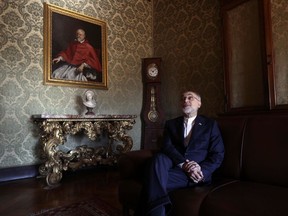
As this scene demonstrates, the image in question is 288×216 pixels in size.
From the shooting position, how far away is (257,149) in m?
1.44

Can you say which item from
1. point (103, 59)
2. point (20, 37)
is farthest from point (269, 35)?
point (20, 37)

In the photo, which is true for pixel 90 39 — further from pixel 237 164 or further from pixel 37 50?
pixel 237 164

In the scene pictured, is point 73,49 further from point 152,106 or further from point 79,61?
point 152,106

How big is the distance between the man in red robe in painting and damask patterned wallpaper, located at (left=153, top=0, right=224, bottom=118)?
1212mm

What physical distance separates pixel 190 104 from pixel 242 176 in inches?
23.8

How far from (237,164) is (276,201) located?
455mm

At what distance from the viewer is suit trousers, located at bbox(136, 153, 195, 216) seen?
121 centimetres

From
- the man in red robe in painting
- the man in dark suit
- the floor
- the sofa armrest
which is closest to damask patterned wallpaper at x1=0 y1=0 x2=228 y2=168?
the man in red robe in painting

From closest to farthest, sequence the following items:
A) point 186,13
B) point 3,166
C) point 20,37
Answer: point 3,166 < point 20,37 < point 186,13

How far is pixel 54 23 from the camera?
10.1 feet

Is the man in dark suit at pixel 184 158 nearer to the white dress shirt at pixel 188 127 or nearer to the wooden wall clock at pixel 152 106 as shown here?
the white dress shirt at pixel 188 127

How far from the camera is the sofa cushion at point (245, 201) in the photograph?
979 millimetres

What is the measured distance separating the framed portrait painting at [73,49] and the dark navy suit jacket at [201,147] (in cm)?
200

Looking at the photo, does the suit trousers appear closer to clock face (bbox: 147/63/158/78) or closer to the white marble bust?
the white marble bust
